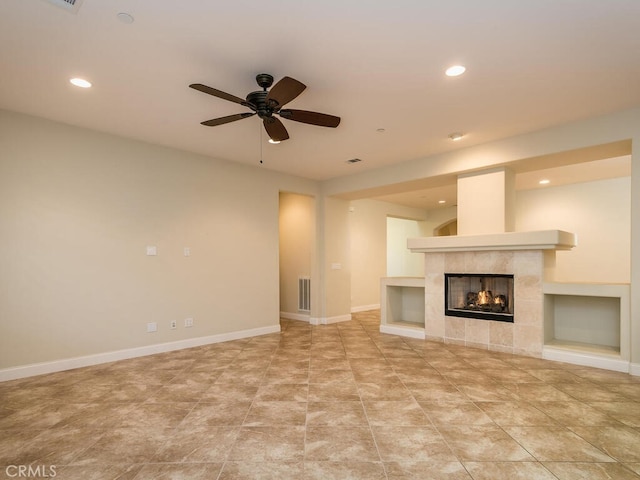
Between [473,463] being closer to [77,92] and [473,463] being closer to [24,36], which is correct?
[24,36]

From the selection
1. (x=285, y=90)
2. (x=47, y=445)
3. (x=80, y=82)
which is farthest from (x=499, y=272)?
(x=80, y=82)

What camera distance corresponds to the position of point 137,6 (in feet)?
7.06

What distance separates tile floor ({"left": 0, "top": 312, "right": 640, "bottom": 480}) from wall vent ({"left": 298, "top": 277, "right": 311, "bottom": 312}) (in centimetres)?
266

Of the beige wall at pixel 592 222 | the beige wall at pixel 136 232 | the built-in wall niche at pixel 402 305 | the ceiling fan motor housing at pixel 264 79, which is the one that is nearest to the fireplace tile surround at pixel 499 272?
the built-in wall niche at pixel 402 305

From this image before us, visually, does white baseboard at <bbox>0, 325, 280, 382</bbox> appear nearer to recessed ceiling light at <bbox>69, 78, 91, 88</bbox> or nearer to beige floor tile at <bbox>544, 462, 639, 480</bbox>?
recessed ceiling light at <bbox>69, 78, 91, 88</bbox>

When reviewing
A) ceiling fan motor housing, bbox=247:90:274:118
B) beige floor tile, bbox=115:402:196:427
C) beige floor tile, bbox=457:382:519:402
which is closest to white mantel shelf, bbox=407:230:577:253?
beige floor tile, bbox=457:382:519:402

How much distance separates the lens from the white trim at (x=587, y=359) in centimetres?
374

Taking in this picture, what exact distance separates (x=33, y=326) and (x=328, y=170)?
444cm

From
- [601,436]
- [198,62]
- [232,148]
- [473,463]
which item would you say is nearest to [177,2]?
[198,62]

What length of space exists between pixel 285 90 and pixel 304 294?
4886mm

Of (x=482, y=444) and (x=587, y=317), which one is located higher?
(x=587, y=317)

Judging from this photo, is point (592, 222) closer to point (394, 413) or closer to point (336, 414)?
point (394, 413)

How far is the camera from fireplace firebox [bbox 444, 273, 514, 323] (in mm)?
4710

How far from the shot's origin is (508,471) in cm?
193
